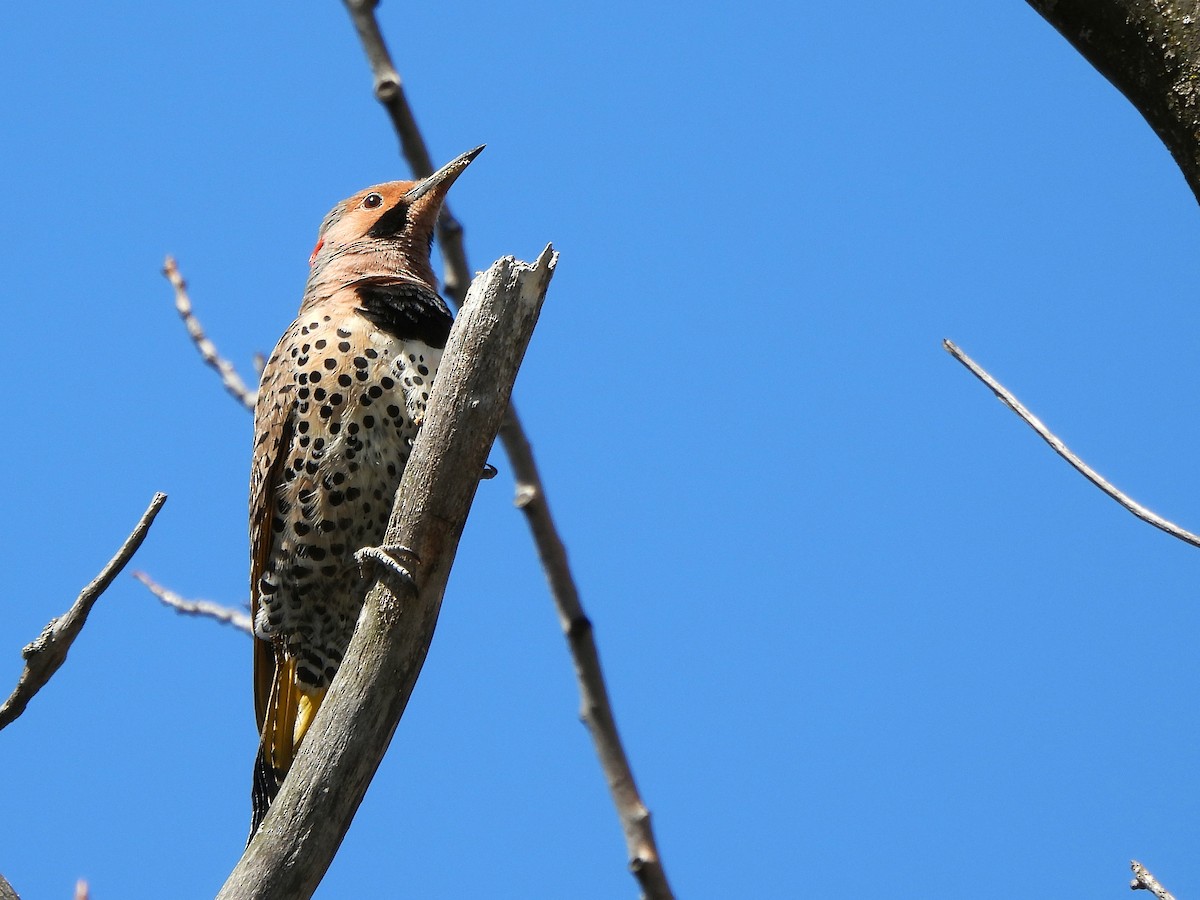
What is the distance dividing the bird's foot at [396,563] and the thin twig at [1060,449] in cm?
127

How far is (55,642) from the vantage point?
8.03 ft

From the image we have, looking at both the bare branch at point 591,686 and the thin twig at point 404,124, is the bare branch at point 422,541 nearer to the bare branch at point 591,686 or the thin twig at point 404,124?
the bare branch at point 591,686

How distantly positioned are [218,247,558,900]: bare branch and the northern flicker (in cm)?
122

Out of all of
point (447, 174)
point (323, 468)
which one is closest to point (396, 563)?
point (323, 468)

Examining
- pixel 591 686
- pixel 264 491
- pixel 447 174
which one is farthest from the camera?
pixel 447 174

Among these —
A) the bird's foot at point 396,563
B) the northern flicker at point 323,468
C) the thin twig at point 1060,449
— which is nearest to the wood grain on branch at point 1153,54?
the thin twig at point 1060,449

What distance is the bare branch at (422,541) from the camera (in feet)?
8.69

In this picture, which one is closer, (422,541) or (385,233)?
(422,541)

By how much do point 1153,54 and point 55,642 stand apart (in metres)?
2.30

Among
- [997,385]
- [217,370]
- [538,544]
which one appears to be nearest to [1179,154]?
[997,385]

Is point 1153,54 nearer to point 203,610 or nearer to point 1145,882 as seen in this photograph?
point 1145,882

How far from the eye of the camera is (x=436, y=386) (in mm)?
2896

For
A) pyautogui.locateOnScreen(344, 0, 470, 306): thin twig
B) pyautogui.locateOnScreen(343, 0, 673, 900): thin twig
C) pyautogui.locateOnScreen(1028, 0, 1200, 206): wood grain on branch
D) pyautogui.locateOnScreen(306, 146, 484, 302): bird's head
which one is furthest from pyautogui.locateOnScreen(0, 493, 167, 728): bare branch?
pyautogui.locateOnScreen(306, 146, 484, 302): bird's head

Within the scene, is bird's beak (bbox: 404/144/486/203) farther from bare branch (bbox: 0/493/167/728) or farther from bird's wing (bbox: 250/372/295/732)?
bare branch (bbox: 0/493/167/728)
